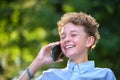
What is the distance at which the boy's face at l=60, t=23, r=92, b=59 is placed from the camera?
5246 mm

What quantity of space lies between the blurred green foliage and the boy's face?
10.7ft

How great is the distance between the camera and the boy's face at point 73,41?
17.2 feet

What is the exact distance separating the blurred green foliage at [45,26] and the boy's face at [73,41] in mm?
3250

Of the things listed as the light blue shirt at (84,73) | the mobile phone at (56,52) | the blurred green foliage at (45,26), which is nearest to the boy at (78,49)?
the light blue shirt at (84,73)

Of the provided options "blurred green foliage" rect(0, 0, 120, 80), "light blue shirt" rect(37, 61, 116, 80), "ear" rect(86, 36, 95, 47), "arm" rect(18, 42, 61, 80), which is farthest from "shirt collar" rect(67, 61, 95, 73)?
"blurred green foliage" rect(0, 0, 120, 80)

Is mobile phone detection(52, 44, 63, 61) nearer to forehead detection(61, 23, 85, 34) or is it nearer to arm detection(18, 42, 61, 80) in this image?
arm detection(18, 42, 61, 80)

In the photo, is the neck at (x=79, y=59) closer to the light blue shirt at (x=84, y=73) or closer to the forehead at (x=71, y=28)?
the light blue shirt at (x=84, y=73)

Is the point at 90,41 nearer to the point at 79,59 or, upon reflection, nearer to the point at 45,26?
the point at 79,59

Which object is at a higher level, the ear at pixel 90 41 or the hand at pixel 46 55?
the ear at pixel 90 41

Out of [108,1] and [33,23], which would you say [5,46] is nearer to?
[33,23]

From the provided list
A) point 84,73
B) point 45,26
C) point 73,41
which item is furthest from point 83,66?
point 45,26

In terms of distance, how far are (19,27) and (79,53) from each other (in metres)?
4.27

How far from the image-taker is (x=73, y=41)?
17.2ft

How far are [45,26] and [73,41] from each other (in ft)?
12.4
